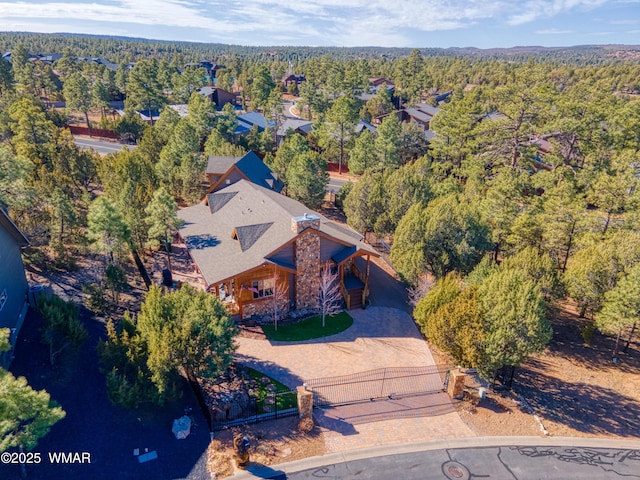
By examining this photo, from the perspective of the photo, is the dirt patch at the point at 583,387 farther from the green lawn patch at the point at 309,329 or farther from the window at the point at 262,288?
the window at the point at 262,288

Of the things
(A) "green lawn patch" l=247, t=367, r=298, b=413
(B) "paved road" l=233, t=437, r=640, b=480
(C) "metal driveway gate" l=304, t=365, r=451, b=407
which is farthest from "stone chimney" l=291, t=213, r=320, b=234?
(B) "paved road" l=233, t=437, r=640, b=480

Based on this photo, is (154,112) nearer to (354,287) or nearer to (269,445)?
(354,287)

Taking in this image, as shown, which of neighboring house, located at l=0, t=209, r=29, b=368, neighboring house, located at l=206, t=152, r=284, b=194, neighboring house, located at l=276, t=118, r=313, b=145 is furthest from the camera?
neighboring house, located at l=276, t=118, r=313, b=145

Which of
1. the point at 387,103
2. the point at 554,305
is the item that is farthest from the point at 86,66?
the point at 554,305

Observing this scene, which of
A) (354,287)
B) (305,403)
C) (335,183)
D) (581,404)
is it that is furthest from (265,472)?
(335,183)

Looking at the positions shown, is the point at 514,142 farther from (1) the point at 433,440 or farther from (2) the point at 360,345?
(1) the point at 433,440

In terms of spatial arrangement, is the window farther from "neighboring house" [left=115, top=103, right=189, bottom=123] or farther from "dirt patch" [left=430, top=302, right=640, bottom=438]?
"neighboring house" [left=115, top=103, right=189, bottom=123]

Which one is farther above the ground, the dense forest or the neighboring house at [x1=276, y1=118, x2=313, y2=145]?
the neighboring house at [x1=276, y1=118, x2=313, y2=145]
